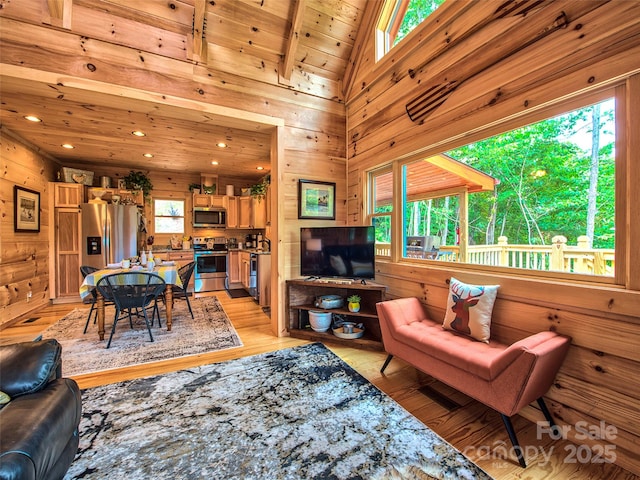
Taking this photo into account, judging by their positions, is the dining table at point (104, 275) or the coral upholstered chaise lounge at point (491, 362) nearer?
the coral upholstered chaise lounge at point (491, 362)

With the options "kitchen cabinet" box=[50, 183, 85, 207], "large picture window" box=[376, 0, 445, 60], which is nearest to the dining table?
"kitchen cabinet" box=[50, 183, 85, 207]

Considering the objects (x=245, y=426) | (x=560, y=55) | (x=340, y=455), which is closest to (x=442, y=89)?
(x=560, y=55)

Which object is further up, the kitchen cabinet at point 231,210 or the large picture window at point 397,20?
the large picture window at point 397,20

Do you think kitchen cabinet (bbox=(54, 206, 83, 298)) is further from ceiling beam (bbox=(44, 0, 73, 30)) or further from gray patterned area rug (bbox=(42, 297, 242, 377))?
ceiling beam (bbox=(44, 0, 73, 30))

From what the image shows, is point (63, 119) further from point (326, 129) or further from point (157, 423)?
point (157, 423)

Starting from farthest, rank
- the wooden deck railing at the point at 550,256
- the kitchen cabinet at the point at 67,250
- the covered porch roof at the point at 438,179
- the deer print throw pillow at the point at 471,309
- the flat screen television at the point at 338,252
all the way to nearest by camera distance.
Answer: the kitchen cabinet at the point at 67,250 → the flat screen television at the point at 338,252 → the covered porch roof at the point at 438,179 → the deer print throw pillow at the point at 471,309 → the wooden deck railing at the point at 550,256

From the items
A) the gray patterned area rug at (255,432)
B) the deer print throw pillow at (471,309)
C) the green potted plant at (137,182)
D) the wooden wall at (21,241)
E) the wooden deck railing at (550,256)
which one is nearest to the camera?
the gray patterned area rug at (255,432)

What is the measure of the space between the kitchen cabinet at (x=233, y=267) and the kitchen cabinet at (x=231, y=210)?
2.34 ft

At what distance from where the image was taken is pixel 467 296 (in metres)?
2.05

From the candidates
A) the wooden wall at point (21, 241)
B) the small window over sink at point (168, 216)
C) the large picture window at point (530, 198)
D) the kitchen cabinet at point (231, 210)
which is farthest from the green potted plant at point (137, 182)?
the large picture window at point (530, 198)

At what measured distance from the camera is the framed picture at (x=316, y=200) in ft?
11.2

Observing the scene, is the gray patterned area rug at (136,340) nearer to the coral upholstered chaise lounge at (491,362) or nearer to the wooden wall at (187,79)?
the wooden wall at (187,79)

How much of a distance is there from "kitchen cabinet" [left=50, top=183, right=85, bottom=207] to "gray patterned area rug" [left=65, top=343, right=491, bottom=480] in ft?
14.4

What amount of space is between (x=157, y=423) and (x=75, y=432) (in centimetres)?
49
